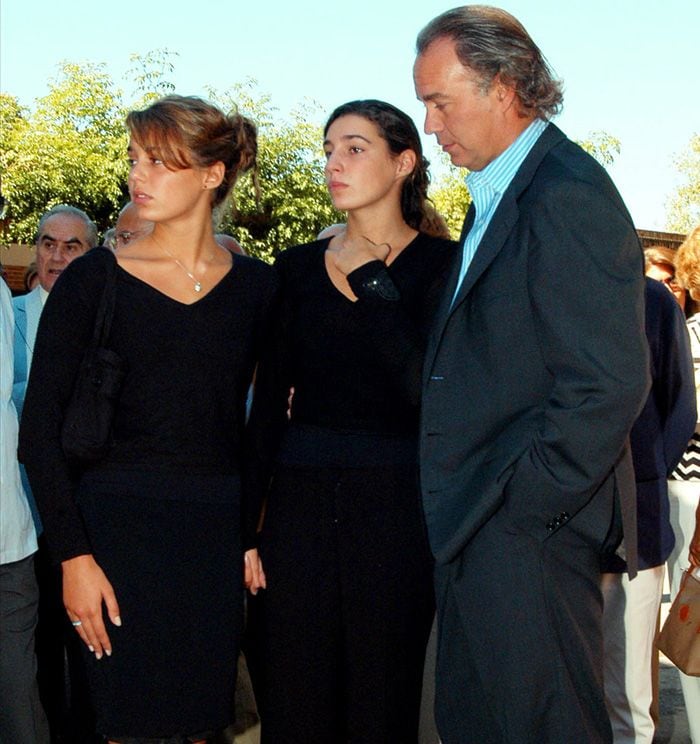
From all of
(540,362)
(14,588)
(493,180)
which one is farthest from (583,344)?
(14,588)

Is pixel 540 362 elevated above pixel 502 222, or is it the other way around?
pixel 502 222

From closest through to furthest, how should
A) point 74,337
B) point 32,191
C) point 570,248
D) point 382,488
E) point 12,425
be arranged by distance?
point 570,248 → point 74,337 → point 382,488 → point 12,425 → point 32,191

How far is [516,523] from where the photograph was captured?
101 inches

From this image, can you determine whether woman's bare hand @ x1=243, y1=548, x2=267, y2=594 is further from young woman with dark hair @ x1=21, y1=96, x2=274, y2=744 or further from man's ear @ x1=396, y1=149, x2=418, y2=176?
man's ear @ x1=396, y1=149, x2=418, y2=176

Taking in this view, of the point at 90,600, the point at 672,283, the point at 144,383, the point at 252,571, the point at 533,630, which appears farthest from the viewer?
the point at 672,283

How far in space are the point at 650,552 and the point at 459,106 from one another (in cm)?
224

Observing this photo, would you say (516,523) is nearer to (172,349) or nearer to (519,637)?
(519,637)

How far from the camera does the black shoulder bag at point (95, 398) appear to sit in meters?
2.92

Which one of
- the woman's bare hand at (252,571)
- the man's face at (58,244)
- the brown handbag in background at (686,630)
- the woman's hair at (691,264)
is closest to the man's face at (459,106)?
the woman's bare hand at (252,571)

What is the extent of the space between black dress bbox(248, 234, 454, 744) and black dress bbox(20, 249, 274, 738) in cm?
27

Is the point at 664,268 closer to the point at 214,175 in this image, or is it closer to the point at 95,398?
the point at 214,175

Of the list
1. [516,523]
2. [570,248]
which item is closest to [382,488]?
[516,523]

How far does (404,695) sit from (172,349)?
129 centimetres

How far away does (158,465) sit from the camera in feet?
9.96
